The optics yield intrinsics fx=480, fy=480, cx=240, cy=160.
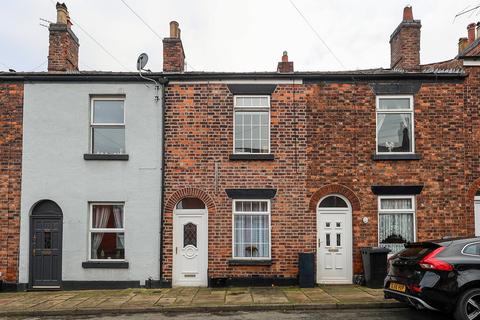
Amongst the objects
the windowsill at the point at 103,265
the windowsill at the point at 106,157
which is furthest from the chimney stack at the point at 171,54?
the windowsill at the point at 103,265

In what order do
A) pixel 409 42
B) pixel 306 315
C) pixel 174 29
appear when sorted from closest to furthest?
pixel 306 315
pixel 409 42
pixel 174 29

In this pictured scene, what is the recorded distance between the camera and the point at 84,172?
1337 cm

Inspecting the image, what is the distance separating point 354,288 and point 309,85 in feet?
18.6

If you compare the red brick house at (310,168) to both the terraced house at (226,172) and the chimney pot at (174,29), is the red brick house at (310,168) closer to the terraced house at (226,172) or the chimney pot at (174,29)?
the terraced house at (226,172)

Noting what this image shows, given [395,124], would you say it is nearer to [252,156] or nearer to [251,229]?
[252,156]

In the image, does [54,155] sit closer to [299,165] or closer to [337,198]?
[299,165]

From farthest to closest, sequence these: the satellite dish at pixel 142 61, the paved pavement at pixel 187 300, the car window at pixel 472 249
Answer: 1. the satellite dish at pixel 142 61
2. the paved pavement at pixel 187 300
3. the car window at pixel 472 249

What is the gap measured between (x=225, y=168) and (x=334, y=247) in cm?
375

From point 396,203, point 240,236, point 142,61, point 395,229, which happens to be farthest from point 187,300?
point 142,61

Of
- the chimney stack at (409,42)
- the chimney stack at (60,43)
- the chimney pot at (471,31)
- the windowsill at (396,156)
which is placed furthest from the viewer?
the chimney pot at (471,31)

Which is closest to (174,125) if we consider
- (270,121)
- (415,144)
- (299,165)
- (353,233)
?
(270,121)

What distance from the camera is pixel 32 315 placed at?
34.3 feet

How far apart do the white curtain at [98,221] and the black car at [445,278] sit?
810 centimetres

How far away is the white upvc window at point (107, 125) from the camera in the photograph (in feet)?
44.8
